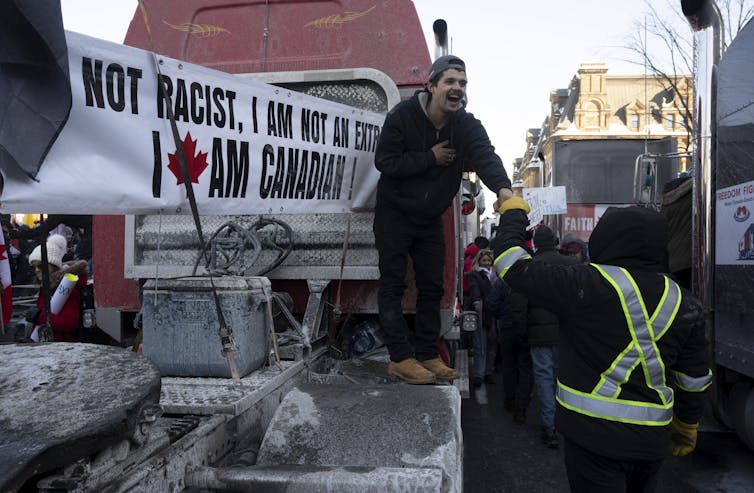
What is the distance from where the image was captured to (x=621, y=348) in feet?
8.21

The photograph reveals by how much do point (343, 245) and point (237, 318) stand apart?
1.16 meters

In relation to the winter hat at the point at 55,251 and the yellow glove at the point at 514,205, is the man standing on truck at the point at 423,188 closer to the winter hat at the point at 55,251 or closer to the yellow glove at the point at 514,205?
the yellow glove at the point at 514,205

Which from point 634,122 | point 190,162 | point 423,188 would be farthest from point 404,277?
point 634,122

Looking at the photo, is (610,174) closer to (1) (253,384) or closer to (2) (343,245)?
(2) (343,245)

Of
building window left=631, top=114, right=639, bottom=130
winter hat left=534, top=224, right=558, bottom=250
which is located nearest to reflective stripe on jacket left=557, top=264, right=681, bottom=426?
winter hat left=534, top=224, right=558, bottom=250

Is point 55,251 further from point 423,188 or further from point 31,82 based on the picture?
point 31,82

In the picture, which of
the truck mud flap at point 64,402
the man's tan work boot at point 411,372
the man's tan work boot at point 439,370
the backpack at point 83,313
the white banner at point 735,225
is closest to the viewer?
the truck mud flap at point 64,402

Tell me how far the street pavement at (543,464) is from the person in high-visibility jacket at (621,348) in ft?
6.73

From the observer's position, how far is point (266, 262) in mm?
3719

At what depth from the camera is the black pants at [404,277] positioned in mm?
3377

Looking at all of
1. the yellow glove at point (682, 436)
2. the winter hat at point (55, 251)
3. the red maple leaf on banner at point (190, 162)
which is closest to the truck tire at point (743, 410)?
the yellow glove at point (682, 436)

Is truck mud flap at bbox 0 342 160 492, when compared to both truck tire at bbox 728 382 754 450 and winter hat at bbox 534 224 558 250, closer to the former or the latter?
truck tire at bbox 728 382 754 450

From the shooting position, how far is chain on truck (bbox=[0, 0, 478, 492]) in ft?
5.80

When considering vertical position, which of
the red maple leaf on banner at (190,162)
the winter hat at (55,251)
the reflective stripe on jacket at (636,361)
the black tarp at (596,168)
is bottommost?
the reflective stripe on jacket at (636,361)
